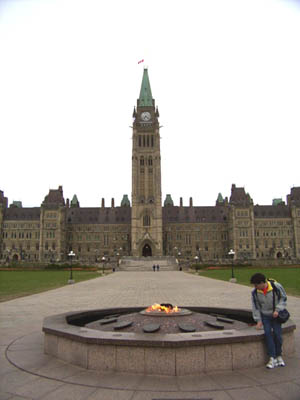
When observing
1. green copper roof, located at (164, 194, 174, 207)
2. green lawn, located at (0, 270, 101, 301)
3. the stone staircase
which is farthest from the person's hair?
green copper roof, located at (164, 194, 174, 207)

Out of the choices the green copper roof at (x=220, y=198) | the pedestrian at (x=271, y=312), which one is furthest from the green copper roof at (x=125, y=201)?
the pedestrian at (x=271, y=312)

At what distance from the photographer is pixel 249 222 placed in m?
106

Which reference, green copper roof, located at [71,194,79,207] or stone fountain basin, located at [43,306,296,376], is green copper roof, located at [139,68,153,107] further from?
stone fountain basin, located at [43,306,296,376]

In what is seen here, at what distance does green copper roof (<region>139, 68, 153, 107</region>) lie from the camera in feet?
343

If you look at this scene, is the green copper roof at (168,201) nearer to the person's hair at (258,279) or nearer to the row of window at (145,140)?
the row of window at (145,140)

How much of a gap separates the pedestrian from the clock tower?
8726 centimetres

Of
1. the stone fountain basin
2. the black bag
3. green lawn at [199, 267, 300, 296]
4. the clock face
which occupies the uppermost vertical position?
the clock face

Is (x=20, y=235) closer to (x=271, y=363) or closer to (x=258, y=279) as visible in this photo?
(x=258, y=279)

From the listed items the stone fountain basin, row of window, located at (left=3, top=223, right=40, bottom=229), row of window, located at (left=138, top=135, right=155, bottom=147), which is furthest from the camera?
row of window, located at (left=3, top=223, right=40, bottom=229)

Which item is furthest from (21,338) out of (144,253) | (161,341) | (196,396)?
Result: (144,253)

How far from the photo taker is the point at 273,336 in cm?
706

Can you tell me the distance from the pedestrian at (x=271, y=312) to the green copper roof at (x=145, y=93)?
3996 inches

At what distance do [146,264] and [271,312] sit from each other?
68854 mm

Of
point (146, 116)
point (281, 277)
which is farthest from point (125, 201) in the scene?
point (281, 277)
